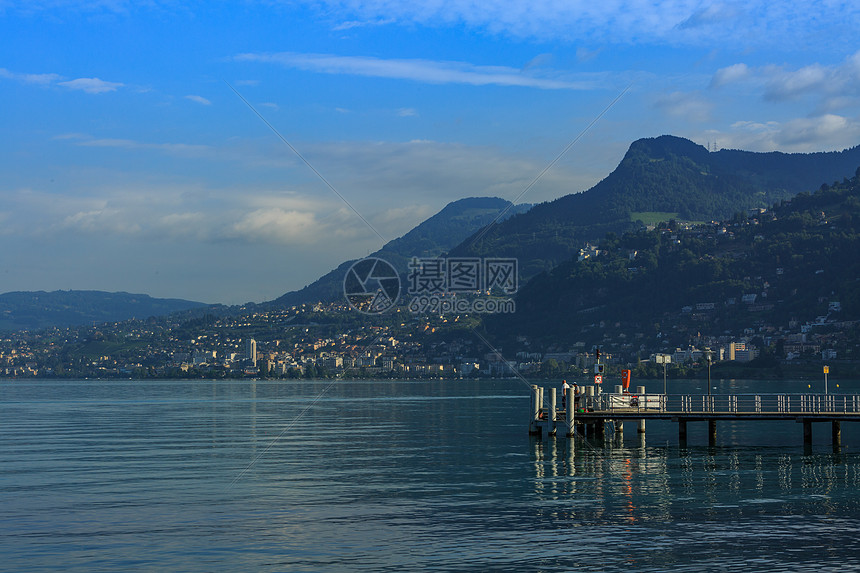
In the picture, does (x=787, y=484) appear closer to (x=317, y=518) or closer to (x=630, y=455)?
(x=630, y=455)

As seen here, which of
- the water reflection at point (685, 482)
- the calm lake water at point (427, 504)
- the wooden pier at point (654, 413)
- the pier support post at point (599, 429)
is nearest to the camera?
the calm lake water at point (427, 504)

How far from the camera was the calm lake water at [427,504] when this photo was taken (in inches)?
1009

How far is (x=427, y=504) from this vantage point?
1348 inches

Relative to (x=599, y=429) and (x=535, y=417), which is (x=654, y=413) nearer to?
(x=599, y=429)

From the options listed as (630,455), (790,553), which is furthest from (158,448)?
(790,553)

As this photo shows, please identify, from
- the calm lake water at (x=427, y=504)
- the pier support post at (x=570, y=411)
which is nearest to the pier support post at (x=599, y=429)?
the calm lake water at (x=427, y=504)

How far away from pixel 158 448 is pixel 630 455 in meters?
28.3

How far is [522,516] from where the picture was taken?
31.7 meters

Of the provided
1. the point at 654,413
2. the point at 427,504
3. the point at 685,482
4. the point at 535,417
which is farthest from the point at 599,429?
the point at 427,504

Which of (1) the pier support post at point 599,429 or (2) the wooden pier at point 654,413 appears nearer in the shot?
(2) the wooden pier at point 654,413

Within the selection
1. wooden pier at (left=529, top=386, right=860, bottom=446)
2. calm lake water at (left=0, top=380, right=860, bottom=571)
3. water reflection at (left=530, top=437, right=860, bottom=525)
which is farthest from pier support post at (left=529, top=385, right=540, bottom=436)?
water reflection at (left=530, top=437, right=860, bottom=525)

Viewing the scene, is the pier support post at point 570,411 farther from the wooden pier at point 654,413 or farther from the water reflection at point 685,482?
the water reflection at point 685,482

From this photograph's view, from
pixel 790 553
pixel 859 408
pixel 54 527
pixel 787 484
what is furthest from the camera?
pixel 859 408

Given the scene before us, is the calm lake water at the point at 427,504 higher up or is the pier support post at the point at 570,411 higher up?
the pier support post at the point at 570,411
